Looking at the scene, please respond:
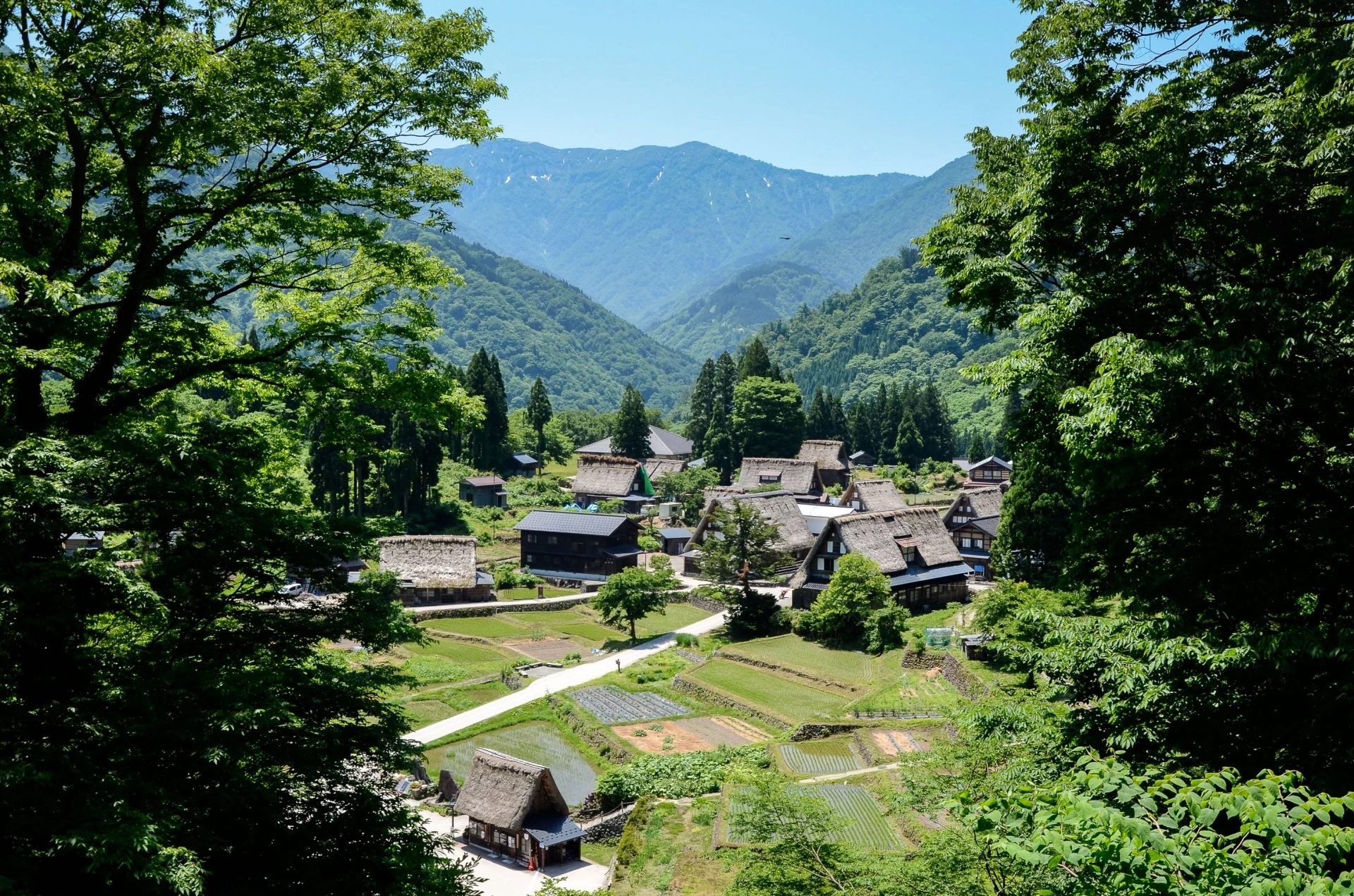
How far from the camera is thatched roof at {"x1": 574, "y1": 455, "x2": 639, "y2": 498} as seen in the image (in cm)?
7131

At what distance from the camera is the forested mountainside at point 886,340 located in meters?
147

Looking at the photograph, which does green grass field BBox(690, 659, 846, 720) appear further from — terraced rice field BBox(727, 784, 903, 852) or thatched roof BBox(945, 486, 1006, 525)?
thatched roof BBox(945, 486, 1006, 525)

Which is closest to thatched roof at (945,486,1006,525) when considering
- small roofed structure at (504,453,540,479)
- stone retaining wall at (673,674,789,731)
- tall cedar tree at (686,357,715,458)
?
stone retaining wall at (673,674,789,731)

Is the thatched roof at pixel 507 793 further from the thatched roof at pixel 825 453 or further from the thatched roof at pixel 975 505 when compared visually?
the thatched roof at pixel 825 453

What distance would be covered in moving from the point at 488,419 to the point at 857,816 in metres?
56.4

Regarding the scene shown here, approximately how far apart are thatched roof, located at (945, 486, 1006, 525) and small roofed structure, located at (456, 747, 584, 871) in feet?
124

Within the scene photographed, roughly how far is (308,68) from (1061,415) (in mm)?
9614

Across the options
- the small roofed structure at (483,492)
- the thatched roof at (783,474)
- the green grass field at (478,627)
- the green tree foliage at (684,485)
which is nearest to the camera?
the green grass field at (478,627)

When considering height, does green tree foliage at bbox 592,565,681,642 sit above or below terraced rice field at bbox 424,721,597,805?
above

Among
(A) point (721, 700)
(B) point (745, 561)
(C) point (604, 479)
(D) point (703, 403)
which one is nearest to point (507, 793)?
(A) point (721, 700)

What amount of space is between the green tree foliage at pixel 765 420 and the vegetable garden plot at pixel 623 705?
1803 inches

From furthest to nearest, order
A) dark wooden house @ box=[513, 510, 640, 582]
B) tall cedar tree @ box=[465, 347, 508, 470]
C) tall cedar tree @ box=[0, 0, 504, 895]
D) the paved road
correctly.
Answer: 1. tall cedar tree @ box=[465, 347, 508, 470]
2. dark wooden house @ box=[513, 510, 640, 582]
3. the paved road
4. tall cedar tree @ box=[0, 0, 504, 895]

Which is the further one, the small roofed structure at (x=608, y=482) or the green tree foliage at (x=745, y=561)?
the small roofed structure at (x=608, y=482)

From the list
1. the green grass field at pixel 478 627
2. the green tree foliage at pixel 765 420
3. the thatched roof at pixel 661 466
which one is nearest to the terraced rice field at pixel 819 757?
the green grass field at pixel 478 627
